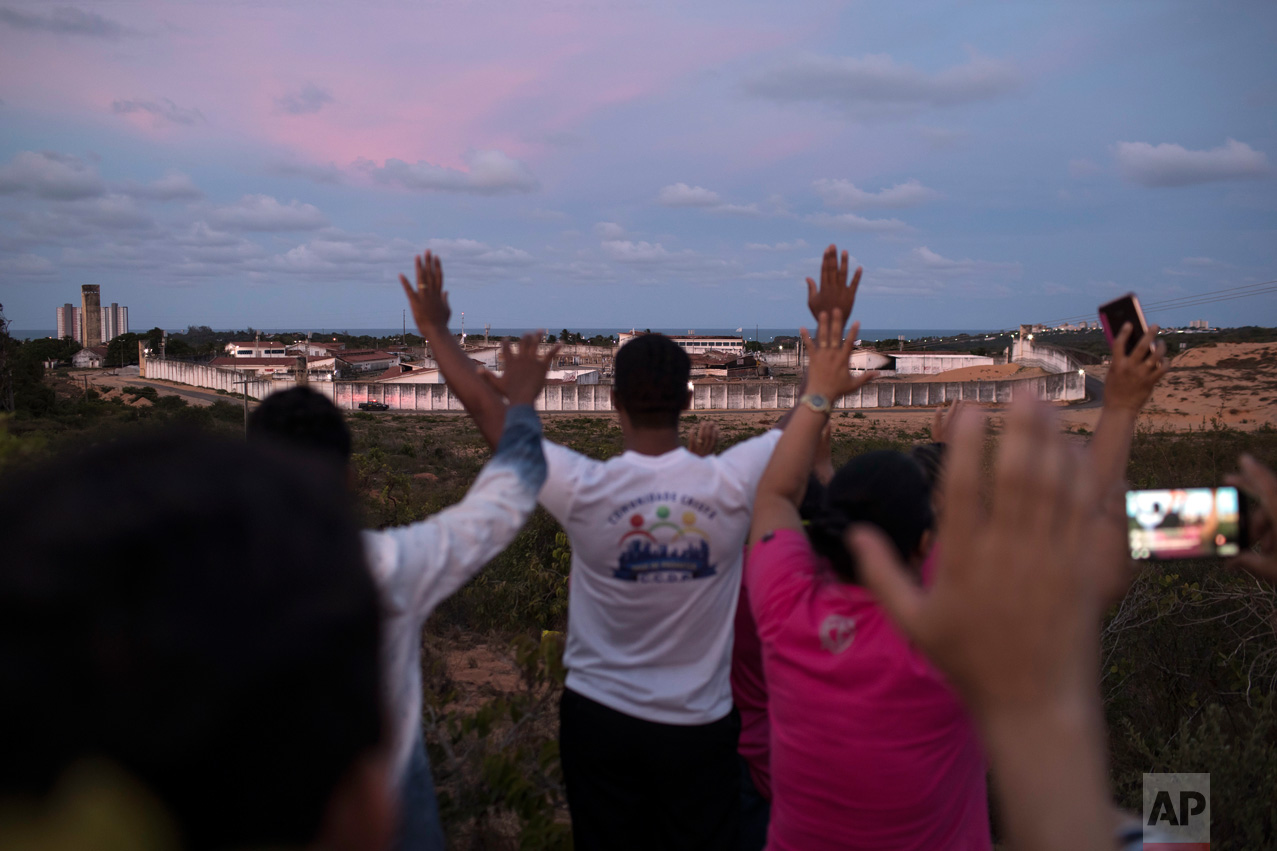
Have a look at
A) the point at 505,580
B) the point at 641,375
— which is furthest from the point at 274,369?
the point at 641,375

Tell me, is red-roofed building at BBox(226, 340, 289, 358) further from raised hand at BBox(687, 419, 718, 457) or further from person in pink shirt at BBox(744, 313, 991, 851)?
person in pink shirt at BBox(744, 313, 991, 851)

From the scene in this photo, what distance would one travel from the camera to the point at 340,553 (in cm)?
72

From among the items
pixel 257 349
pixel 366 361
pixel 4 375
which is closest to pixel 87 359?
pixel 257 349

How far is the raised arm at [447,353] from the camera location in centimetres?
235

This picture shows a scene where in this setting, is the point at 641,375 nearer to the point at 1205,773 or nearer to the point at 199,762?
the point at 199,762

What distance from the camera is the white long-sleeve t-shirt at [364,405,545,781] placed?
5.08 ft

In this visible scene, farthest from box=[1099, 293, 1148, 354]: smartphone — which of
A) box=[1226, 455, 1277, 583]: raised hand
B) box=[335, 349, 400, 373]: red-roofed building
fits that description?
box=[335, 349, 400, 373]: red-roofed building

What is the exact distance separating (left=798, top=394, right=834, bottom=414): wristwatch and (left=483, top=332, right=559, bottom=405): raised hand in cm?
81

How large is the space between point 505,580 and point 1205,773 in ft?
17.9

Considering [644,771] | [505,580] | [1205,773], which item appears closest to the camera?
[644,771]

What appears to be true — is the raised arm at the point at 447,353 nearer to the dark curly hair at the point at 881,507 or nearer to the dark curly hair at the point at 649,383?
the dark curly hair at the point at 649,383

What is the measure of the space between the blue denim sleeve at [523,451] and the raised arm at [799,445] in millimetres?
708

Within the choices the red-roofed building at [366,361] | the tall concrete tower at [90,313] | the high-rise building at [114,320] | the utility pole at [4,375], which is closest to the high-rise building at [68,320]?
the high-rise building at [114,320]

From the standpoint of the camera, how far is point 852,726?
1839 millimetres
